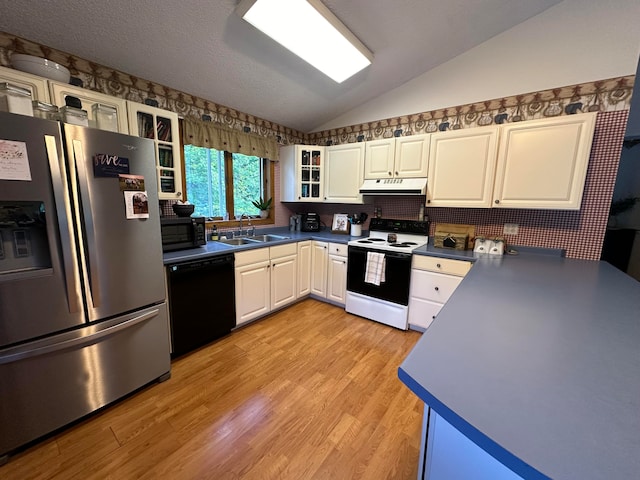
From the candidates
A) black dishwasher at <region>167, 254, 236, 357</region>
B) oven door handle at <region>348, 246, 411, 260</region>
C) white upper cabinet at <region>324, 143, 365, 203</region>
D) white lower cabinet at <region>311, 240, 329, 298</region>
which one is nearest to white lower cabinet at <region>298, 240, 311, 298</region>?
white lower cabinet at <region>311, 240, 329, 298</region>

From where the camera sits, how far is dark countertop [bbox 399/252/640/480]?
47cm

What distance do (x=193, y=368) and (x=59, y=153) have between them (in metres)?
1.68

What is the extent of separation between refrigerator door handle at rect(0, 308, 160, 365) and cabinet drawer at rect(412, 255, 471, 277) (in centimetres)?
227

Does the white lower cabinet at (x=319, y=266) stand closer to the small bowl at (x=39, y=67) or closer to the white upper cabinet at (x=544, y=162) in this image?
the white upper cabinet at (x=544, y=162)

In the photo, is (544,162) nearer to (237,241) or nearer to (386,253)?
(386,253)

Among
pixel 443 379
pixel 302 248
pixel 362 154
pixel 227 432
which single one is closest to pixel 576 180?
pixel 362 154

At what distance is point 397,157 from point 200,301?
2467 mm

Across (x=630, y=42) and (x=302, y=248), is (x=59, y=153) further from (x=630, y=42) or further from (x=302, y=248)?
(x=630, y=42)

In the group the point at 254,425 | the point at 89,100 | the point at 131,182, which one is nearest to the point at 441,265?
the point at 254,425

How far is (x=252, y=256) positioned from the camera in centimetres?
260

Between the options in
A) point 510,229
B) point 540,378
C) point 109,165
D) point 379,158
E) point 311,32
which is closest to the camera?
point 540,378

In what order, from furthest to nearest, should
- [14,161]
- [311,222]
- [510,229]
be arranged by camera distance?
[311,222]
[510,229]
[14,161]

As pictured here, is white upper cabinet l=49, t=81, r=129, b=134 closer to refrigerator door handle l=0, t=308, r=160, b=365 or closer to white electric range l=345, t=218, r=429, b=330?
refrigerator door handle l=0, t=308, r=160, b=365

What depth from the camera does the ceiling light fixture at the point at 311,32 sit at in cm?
168
